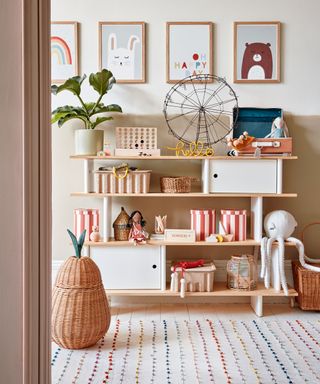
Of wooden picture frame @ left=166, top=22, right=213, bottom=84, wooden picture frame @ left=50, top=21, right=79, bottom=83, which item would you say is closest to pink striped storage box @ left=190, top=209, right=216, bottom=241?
wooden picture frame @ left=166, top=22, right=213, bottom=84

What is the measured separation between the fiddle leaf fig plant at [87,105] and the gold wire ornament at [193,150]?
0.49m

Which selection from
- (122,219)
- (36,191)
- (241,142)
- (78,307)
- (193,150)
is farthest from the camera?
(193,150)

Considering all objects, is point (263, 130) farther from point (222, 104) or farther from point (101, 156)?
point (101, 156)

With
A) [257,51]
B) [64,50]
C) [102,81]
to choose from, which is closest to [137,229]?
[102,81]

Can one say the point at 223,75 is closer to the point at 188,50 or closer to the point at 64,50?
the point at 188,50

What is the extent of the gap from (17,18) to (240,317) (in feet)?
8.91

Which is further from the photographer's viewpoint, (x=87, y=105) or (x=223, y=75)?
(x=223, y=75)

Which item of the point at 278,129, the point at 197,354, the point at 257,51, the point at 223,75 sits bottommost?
the point at 197,354

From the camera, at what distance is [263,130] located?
3803 millimetres

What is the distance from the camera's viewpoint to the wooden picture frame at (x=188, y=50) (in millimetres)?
3832

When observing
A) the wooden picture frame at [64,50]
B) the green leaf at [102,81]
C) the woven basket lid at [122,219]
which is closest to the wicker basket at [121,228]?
the woven basket lid at [122,219]

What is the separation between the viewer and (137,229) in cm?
360

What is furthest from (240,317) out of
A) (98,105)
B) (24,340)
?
(24,340)

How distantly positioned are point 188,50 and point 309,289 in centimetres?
186
